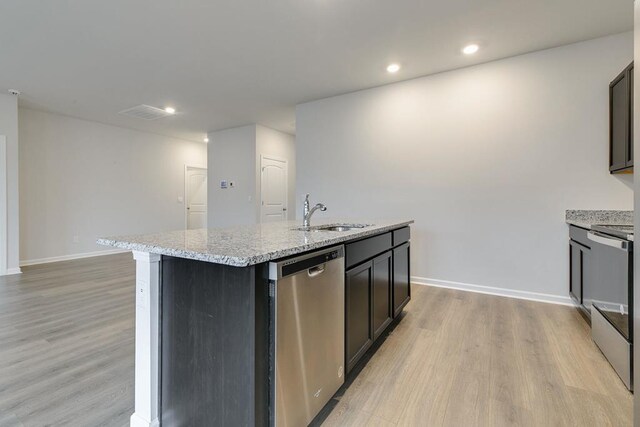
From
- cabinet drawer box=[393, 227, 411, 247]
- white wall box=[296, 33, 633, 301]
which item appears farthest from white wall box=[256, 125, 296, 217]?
cabinet drawer box=[393, 227, 411, 247]

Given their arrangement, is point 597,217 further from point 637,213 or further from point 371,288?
point 371,288

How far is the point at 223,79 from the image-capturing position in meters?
3.97

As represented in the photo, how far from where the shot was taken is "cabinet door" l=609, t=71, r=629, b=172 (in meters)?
2.54

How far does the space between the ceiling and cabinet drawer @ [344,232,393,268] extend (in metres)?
1.94

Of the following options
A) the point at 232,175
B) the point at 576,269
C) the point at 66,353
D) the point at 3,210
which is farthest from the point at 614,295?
the point at 3,210

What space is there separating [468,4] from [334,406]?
3100 mm

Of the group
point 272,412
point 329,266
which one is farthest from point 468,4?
point 272,412

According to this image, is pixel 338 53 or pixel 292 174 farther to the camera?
pixel 292 174

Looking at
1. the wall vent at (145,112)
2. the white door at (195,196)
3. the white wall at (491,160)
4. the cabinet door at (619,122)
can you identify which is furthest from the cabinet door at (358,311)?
the white door at (195,196)

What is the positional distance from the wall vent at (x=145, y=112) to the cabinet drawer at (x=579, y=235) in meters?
5.91

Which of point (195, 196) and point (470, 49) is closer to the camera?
point (470, 49)

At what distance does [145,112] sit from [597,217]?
254 inches

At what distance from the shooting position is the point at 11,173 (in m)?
4.37

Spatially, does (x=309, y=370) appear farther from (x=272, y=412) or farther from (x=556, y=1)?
(x=556, y=1)
